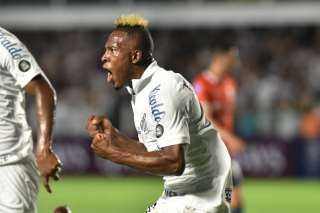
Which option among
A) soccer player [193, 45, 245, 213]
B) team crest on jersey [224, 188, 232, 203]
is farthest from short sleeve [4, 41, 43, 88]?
soccer player [193, 45, 245, 213]

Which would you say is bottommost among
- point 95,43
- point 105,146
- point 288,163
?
point 288,163

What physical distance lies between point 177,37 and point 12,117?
18528mm

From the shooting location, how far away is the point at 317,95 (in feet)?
65.7

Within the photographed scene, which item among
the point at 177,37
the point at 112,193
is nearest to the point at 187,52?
the point at 177,37

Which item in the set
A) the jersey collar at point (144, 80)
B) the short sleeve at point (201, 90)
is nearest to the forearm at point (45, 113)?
the jersey collar at point (144, 80)

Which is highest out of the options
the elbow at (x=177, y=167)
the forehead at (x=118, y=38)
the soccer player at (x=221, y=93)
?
the forehead at (x=118, y=38)

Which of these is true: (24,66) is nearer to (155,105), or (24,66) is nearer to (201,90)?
(155,105)

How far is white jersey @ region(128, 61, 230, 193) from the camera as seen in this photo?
5.20 meters

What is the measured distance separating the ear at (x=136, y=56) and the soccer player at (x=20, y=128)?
25.4 inches

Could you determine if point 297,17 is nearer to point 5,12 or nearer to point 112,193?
point 5,12

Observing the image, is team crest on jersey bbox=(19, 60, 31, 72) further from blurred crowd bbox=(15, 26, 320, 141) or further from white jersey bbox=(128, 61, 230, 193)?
blurred crowd bbox=(15, 26, 320, 141)

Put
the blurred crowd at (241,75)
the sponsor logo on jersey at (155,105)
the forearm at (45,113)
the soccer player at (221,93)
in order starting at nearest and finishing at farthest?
1. the sponsor logo on jersey at (155,105)
2. the forearm at (45,113)
3. the soccer player at (221,93)
4. the blurred crowd at (241,75)

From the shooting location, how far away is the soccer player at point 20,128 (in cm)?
576

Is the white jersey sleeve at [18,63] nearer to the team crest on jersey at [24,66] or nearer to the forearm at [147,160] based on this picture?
the team crest on jersey at [24,66]
